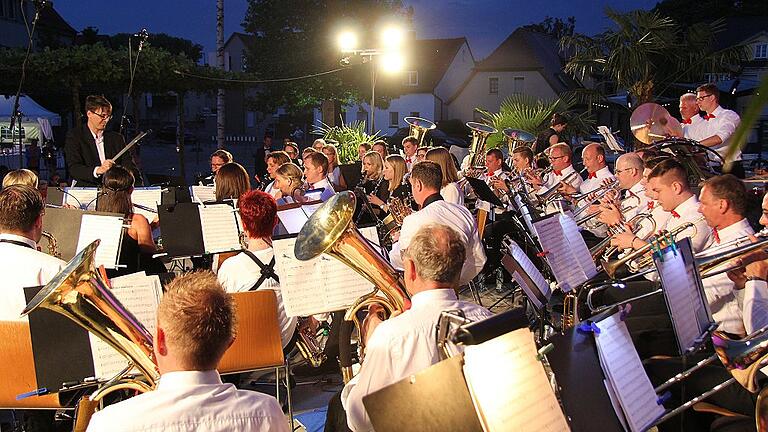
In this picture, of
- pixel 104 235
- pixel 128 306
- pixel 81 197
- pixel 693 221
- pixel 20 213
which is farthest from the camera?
pixel 81 197

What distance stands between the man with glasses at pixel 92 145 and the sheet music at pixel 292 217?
7.76 feet

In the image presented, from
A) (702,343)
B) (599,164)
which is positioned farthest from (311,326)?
(599,164)

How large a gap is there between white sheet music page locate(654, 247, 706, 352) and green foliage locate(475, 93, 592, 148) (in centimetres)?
1107

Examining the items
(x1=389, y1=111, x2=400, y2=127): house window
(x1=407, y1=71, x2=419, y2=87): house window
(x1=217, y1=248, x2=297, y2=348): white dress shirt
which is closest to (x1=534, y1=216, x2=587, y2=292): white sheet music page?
(x1=217, y1=248, x2=297, y2=348): white dress shirt

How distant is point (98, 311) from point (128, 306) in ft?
2.65

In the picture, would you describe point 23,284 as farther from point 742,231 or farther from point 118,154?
point 742,231

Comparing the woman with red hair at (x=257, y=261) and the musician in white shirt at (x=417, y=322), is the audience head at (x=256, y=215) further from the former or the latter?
the musician in white shirt at (x=417, y=322)

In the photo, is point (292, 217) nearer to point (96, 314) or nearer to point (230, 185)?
point (230, 185)

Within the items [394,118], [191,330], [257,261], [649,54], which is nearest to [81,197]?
[257,261]

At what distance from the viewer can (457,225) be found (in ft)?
17.0

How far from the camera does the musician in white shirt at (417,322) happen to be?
266 cm

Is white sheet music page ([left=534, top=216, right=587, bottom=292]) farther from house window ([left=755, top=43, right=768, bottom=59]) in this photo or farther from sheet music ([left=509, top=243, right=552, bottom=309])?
house window ([left=755, top=43, right=768, bottom=59])

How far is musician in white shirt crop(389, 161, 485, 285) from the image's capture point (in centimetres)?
488

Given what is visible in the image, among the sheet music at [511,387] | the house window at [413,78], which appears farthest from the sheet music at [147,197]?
the house window at [413,78]
